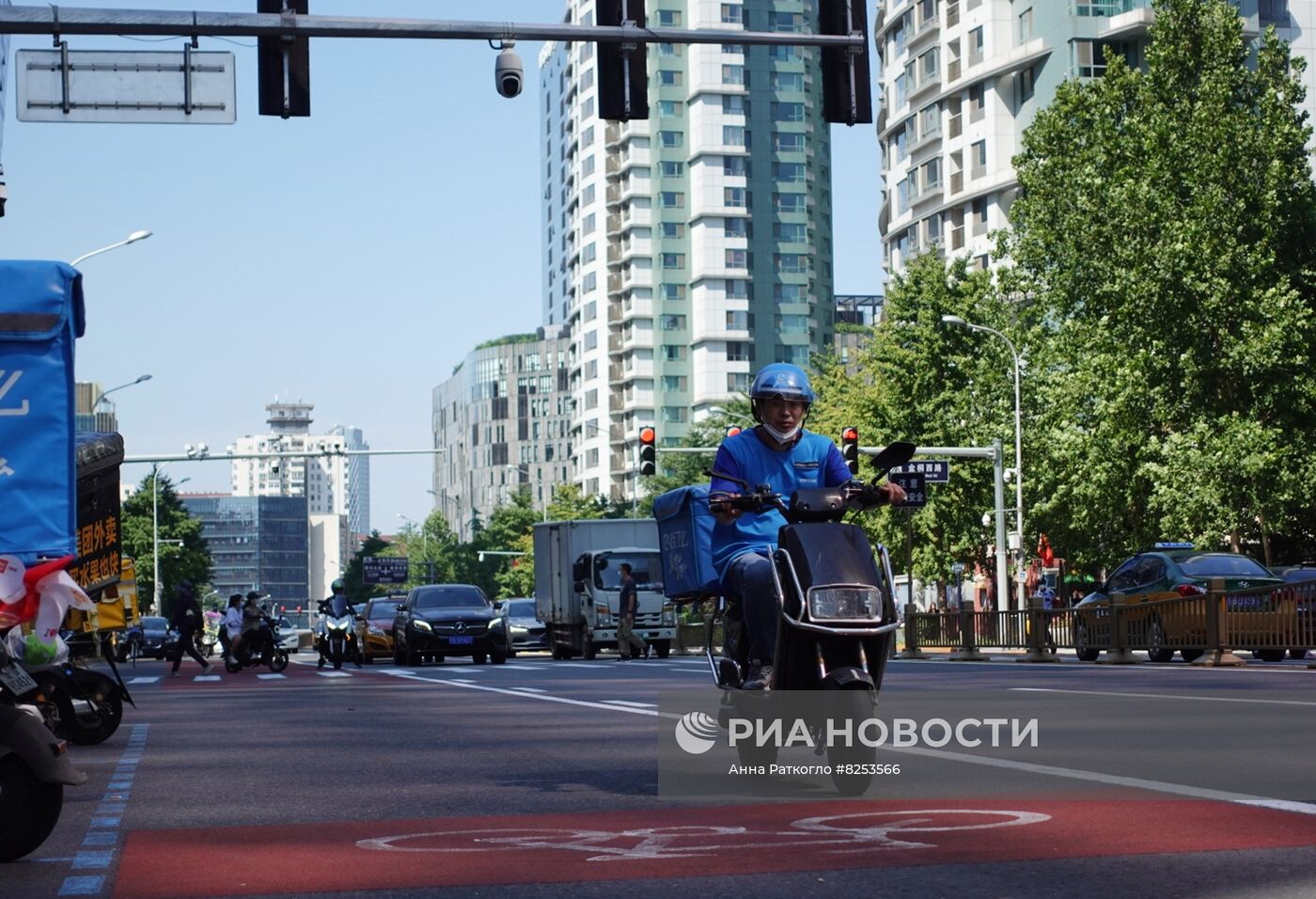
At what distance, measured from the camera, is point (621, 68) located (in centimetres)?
1720

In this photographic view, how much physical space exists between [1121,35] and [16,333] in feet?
252

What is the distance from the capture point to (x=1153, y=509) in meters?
50.8

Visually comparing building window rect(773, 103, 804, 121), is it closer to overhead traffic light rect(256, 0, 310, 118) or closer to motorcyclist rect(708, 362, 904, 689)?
overhead traffic light rect(256, 0, 310, 118)

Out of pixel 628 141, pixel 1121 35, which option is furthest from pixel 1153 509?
pixel 628 141

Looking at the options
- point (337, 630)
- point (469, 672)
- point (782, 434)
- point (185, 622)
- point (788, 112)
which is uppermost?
point (788, 112)

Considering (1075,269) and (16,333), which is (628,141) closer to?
(1075,269)

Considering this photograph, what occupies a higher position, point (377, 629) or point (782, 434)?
point (782, 434)

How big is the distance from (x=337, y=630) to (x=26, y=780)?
3191 centimetres

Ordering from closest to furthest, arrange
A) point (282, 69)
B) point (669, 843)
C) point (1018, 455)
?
1. point (669, 843)
2. point (282, 69)
3. point (1018, 455)

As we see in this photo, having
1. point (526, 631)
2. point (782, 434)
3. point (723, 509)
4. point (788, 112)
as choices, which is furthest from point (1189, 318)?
point (788, 112)

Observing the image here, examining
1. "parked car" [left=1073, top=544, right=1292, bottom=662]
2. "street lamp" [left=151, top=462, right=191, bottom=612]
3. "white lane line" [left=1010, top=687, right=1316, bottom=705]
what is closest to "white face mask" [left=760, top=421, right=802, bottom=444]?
"white lane line" [left=1010, top=687, right=1316, bottom=705]

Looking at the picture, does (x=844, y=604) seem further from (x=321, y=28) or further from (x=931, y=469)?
(x=931, y=469)

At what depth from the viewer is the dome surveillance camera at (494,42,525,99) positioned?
1823 cm

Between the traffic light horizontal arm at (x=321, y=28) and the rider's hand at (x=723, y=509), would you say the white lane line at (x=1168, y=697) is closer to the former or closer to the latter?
the traffic light horizontal arm at (x=321, y=28)
